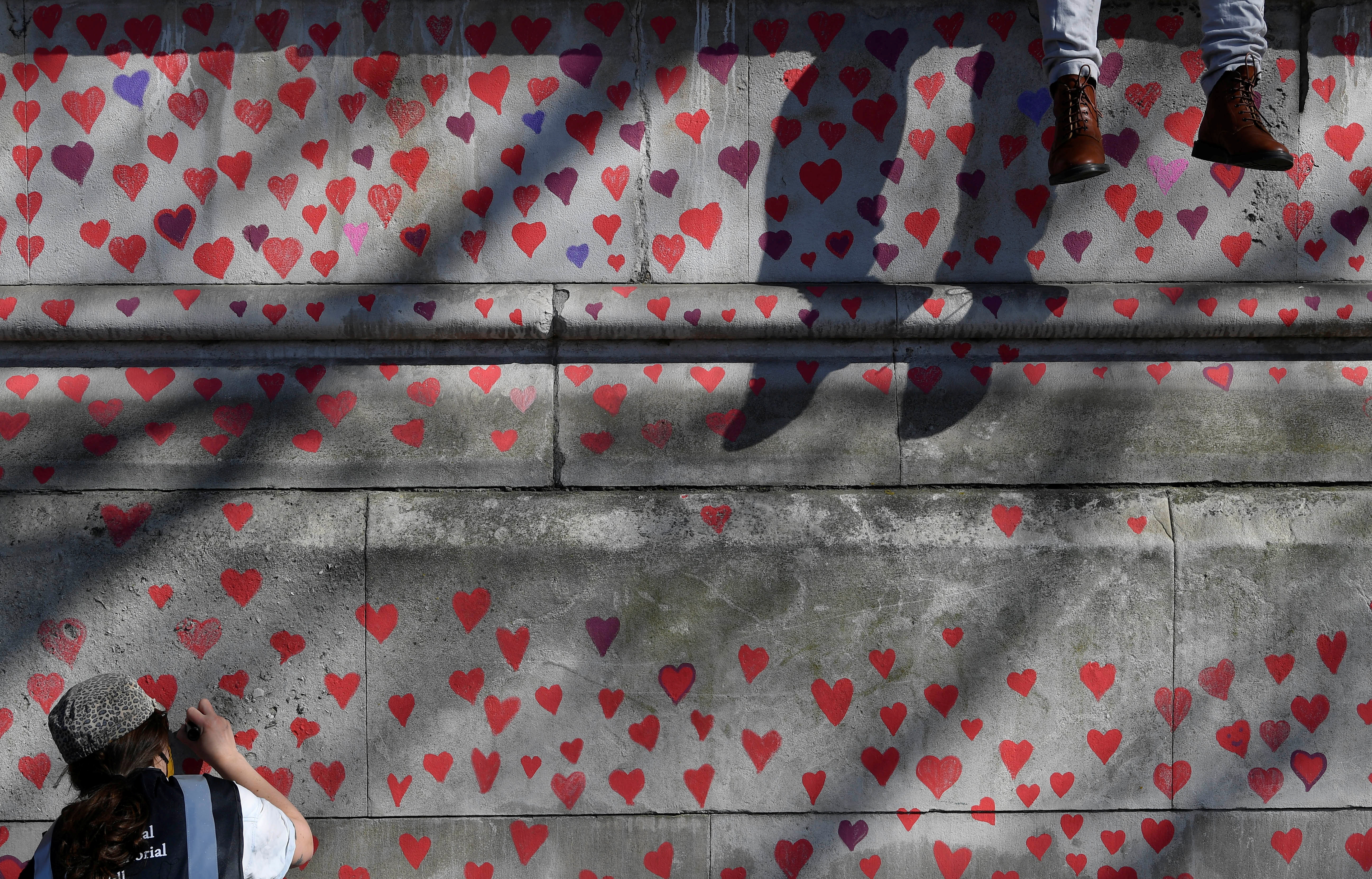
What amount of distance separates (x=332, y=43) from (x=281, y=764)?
111 inches

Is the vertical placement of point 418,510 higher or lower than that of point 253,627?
higher

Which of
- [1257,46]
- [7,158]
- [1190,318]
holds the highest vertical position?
[1257,46]

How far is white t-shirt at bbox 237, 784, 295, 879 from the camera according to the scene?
2.42 metres

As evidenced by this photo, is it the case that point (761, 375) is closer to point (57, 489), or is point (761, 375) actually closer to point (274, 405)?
point (274, 405)

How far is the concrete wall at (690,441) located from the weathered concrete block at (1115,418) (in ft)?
0.06

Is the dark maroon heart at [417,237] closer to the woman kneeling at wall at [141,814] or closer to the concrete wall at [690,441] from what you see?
the concrete wall at [690,441]

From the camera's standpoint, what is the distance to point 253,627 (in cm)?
316

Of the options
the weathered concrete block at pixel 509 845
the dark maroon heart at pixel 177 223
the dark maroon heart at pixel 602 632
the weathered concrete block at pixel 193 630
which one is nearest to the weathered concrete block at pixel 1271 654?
the weathered concrete block at pixel 509 845

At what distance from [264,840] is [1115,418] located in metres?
3.35

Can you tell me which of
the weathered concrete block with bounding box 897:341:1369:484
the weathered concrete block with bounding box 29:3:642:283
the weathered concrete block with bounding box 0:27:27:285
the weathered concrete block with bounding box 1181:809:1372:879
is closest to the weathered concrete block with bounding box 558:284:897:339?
the weathered concrete block with bounding box 897:341:1369:484

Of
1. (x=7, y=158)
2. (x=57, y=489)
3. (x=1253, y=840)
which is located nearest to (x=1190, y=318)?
(x=1253, y=840)

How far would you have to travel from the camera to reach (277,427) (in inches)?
127

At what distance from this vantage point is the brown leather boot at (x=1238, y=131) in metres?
2.80

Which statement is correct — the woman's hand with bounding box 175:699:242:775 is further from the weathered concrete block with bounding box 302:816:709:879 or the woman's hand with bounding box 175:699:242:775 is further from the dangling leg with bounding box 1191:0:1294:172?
the dangling leg with bounding box 1191:0:1294:172
